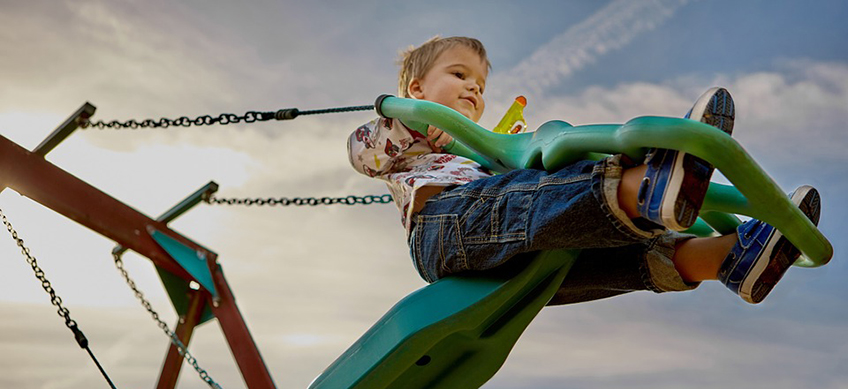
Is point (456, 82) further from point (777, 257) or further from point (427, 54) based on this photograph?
point (777, 257)

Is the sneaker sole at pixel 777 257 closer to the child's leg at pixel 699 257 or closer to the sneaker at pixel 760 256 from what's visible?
the sneaker at pixel 760 256

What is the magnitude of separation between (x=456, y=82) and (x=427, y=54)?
0.47ft

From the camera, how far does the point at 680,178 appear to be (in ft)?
5.54

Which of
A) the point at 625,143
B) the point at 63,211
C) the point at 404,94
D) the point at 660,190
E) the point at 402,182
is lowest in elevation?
the point at 660,190

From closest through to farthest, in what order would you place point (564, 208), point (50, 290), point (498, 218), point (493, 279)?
point (564, 208)
point (498, 218)
point (493, 279)
point (50, 290)

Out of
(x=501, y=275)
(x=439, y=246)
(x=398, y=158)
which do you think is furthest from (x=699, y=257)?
(x=398, y=158)

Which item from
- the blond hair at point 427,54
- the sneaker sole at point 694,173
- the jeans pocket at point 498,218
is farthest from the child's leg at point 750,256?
the blond hair at point 427,54

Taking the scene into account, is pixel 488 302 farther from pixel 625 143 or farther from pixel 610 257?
pixel 625 143

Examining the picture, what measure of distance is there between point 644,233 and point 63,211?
3435 millimetres

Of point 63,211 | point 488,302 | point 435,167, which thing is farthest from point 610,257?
point 63,211

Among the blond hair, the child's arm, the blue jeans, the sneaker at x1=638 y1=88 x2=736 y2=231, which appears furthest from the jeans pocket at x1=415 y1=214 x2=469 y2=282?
the blond hair

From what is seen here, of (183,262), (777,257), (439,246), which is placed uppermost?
(183,262)

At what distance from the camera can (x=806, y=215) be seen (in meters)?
1.99

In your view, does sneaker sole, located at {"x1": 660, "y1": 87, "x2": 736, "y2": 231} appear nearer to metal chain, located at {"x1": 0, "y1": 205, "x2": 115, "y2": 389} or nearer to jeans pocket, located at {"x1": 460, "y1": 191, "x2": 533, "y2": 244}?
jeans pocket, located at {"x1": 460, "y1": 191, "x2": 533, "y2": 244}
